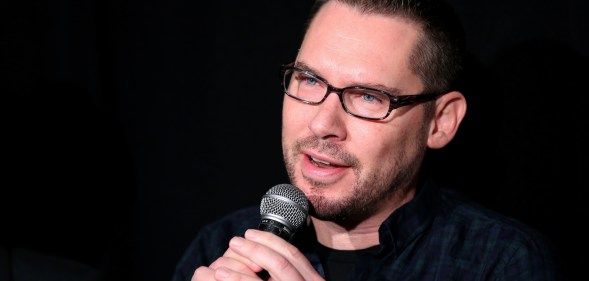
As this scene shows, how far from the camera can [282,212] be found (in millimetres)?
1354

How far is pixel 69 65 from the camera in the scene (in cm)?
234

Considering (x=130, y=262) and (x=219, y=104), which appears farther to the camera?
(x=130, y=262)

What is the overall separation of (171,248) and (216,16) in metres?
0.93

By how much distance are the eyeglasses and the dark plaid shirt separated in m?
0.30

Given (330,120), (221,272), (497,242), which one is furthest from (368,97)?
(221,272)

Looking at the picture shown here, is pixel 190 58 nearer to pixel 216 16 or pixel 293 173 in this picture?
pixel 216 16

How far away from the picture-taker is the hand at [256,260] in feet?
4.08

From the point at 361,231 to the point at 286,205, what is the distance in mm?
405

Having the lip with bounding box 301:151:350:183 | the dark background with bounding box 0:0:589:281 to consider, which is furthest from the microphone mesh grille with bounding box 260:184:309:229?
the dark background with bounding box 0:0:589:281

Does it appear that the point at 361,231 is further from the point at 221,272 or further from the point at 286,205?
the point at 221,272

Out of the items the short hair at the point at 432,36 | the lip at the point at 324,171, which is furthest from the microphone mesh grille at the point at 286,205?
the short hair at the point at 432,36

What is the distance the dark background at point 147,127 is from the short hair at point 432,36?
11.7 inches

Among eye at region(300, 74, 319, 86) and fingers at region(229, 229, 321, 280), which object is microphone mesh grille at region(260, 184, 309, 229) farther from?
eye at region(300, 74, 319, 86)

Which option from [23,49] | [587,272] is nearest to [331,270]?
[587,272]
